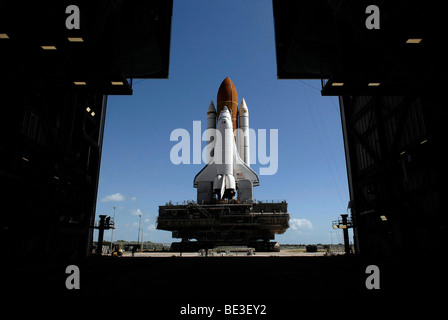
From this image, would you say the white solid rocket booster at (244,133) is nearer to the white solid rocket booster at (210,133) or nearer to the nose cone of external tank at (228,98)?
the nose cone of external tank at (228,98)

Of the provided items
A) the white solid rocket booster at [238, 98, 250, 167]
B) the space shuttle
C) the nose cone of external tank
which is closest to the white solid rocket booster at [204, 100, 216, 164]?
the space shuttle

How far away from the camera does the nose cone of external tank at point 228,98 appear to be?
49969 millimetres

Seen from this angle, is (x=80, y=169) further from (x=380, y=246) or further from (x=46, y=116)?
(x=380, y=246)

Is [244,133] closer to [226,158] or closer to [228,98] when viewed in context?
[228,98]

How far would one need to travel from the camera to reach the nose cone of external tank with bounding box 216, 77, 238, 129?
50.0 m


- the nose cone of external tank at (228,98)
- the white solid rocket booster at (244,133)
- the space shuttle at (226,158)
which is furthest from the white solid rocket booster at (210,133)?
the white solid rocket booster at (244,133)

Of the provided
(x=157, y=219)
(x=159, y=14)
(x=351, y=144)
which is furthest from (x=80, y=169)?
(x=351, y=144)

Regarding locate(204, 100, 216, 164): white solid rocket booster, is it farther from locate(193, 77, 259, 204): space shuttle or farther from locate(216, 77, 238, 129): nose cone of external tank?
locate(216, 77, 238, 129): nose cone of external tank

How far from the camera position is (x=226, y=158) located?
4238 centimetres

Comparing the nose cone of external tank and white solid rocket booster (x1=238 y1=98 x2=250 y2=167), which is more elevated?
the nose cone of external tank

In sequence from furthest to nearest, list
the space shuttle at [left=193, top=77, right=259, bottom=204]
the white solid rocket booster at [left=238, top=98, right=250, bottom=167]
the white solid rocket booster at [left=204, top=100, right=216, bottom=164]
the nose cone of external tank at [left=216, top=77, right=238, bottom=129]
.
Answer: the nose cone of external tank at [left=216, top=77, right=238, bottom=129], the white solid rocket booster at [left=238, top=98, right=250, bottom=167], the white solid rocket booster at [left=204, top=100, right=216, bottom=164], the space shuttle at [left=193, top=77, right=259, bottom=204]

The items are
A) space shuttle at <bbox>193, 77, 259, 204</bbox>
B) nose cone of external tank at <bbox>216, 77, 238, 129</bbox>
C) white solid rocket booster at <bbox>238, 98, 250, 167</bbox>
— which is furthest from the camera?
nose cone of external tank at <bbox>216, 77, 238, 129</bbox>

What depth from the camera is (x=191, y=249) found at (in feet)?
137

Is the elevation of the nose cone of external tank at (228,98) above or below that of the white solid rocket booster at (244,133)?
above
